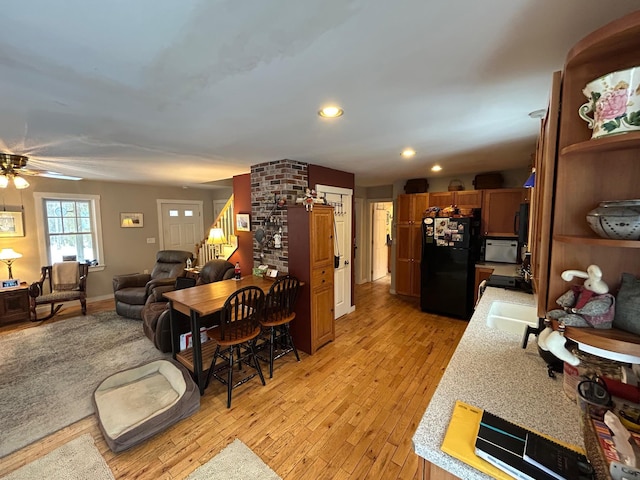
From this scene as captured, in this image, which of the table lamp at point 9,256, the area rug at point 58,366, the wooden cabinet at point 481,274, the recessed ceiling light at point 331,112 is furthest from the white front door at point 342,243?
the table lamp at point 9,256

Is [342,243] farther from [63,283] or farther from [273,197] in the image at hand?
[63,283]

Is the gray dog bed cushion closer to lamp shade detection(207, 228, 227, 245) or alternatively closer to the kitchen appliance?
lamp shade detection(207, 228, 227, 245)

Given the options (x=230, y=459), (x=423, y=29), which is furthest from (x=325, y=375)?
(x=423, y=29)

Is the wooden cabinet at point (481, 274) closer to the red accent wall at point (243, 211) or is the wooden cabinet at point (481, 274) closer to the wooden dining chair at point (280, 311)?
the wooden dining chair at point (280, 311)

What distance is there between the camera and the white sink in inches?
78.5

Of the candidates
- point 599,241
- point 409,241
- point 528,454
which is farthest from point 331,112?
point 409,241

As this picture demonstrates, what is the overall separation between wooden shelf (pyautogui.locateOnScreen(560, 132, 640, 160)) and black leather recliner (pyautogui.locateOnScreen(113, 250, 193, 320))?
4.66 meters

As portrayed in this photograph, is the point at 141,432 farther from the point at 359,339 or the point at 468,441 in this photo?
the point at 359,339

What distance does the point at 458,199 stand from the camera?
445cm

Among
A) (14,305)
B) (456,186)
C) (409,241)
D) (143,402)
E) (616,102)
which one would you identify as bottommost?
(143,402)

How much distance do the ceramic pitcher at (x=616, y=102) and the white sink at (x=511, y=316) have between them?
61.3 inches

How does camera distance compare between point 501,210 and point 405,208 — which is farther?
point 405,208

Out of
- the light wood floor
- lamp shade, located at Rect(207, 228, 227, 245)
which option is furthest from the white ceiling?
the light wood floor

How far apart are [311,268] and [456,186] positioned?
307cm
